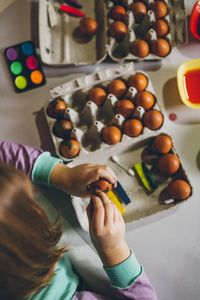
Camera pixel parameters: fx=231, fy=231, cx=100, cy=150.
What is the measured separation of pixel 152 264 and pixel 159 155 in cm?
32

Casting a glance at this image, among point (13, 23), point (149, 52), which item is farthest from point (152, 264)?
point (13, 23)

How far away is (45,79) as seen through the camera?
31.3 inches

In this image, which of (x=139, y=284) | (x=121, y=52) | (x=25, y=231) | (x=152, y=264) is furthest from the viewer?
(x=121, y=52)

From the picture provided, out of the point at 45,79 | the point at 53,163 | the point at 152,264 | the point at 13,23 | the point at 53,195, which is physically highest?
the point at 13,23

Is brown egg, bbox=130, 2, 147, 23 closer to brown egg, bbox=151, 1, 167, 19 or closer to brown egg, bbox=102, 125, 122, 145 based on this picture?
brown egg, bbox=151, 1, 167, 19

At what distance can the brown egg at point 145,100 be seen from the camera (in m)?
0.69

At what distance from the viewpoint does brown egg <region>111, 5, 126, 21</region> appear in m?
0.77

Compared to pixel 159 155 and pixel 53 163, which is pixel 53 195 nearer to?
pixel 53 163

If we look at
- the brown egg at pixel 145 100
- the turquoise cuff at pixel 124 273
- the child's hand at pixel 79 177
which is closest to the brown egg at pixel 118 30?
the brown egg at pixel 145 100

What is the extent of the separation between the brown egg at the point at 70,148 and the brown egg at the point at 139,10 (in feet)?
1.59

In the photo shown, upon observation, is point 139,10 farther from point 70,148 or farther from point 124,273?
point 124,273

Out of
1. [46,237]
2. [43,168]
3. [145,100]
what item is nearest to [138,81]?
[145,100]

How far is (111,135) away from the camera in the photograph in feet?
2.22

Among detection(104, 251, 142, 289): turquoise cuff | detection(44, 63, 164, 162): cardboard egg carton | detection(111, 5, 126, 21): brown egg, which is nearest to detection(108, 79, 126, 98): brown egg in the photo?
detection(44, 63, 164, 162): cardboard egg carton
